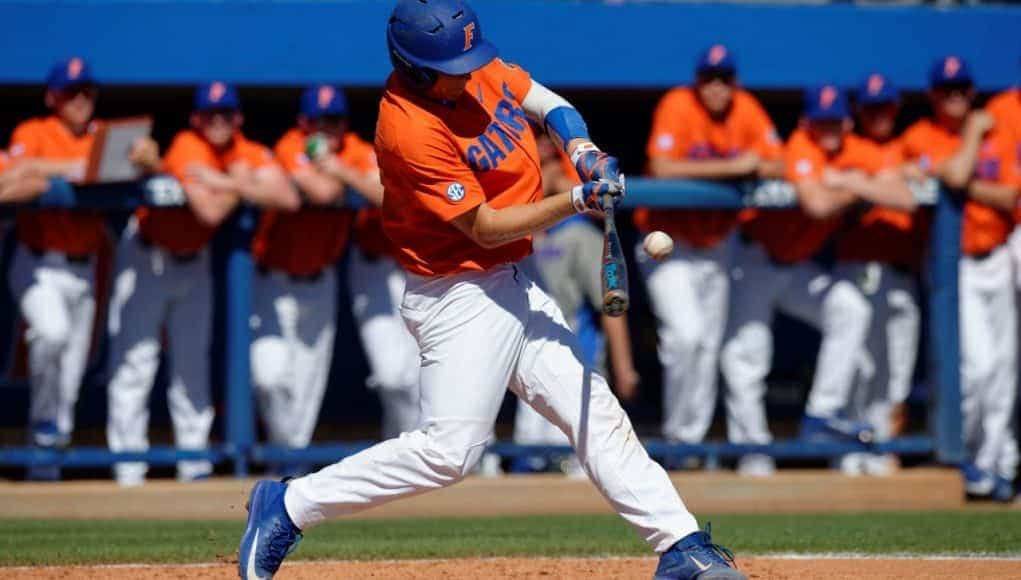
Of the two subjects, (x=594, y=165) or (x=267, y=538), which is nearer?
(x=594, y=165)

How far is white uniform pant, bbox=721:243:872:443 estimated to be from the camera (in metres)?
7.57

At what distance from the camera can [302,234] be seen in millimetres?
7426

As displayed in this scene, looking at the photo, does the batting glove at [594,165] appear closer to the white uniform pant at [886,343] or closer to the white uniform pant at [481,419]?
the white uniform pant at [481,419]

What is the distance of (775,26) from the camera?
8977 millimetres

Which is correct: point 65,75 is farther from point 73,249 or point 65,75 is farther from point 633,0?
point 633,0

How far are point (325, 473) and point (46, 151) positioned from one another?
3414 millimetres

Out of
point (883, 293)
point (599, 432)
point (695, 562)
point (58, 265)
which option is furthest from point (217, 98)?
point (695, 562)

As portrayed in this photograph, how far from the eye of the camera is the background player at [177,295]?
23.9ft

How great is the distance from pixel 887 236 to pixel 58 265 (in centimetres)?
375

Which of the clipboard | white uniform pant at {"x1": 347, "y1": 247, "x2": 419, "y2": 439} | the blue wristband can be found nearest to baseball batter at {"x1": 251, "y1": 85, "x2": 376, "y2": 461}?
white uniform pant at {"x1": 347, "y1": 247, "x2": 419, "y2": 439}

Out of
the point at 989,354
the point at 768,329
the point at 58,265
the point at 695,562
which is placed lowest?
the point at 695,562

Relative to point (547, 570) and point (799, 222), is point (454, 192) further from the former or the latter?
point (799, 222)

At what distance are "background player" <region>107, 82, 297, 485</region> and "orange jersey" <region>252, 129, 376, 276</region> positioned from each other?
0.24m

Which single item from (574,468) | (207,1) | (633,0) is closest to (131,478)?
(574,468)
